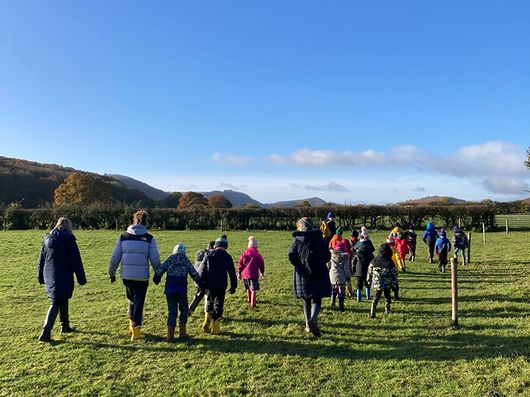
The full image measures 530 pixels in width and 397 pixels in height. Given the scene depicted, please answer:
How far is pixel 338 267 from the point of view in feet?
32.1

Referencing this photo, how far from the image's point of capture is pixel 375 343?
725 cm

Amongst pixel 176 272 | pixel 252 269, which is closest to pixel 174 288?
pixel 176 272

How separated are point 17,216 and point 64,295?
36407 mm

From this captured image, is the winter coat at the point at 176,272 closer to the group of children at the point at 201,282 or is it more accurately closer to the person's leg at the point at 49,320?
the group of children at the point at 201,282

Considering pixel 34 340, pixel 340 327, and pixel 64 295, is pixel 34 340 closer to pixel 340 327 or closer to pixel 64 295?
pixel 64 295

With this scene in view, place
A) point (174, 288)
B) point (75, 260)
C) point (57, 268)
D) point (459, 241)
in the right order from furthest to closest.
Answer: point (459, 241), point (75, 260), point (57, 268), point (174, 288)

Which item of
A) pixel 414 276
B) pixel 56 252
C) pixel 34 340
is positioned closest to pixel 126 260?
pixel 56 252

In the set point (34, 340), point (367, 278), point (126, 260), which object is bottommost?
point (34, 340)

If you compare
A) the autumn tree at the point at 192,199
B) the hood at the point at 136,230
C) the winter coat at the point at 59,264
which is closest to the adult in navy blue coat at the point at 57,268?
the winter coat at the point at 59,264

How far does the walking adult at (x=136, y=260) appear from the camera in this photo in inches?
288

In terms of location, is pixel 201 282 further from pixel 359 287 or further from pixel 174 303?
pixel 359 287

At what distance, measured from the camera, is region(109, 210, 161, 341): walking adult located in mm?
7316

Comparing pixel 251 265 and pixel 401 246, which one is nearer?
pixel 251 265

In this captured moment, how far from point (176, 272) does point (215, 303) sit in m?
0.98
